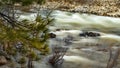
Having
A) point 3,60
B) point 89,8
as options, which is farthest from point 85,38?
point 89,8

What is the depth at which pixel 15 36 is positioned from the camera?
21.1ft

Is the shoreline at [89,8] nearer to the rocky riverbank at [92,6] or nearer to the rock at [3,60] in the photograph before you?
the rocky riverbank at [92,6]

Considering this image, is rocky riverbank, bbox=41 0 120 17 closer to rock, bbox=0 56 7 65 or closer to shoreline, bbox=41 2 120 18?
shoreline, bbox=41 2 120 18

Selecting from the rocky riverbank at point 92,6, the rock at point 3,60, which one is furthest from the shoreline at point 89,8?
the rock at point 3,60

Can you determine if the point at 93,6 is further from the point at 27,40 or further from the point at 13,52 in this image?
the point at 27,40

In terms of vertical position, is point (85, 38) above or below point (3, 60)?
below

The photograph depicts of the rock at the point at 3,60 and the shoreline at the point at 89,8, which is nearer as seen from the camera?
the rock at the point at 3,60

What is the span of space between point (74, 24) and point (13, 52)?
8770 millimetres

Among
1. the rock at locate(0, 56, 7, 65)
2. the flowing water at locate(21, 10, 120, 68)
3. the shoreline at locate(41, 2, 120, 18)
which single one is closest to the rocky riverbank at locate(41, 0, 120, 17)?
the shoreline at locate(41, 2, 120, 18)

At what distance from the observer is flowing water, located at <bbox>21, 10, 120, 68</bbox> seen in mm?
10852

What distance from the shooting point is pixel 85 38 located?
14.3 meters

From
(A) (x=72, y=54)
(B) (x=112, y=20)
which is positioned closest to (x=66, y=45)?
(A) (x=72, y=54)

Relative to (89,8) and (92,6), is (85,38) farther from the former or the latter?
(92,6)

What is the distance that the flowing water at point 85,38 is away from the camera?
427 inches
